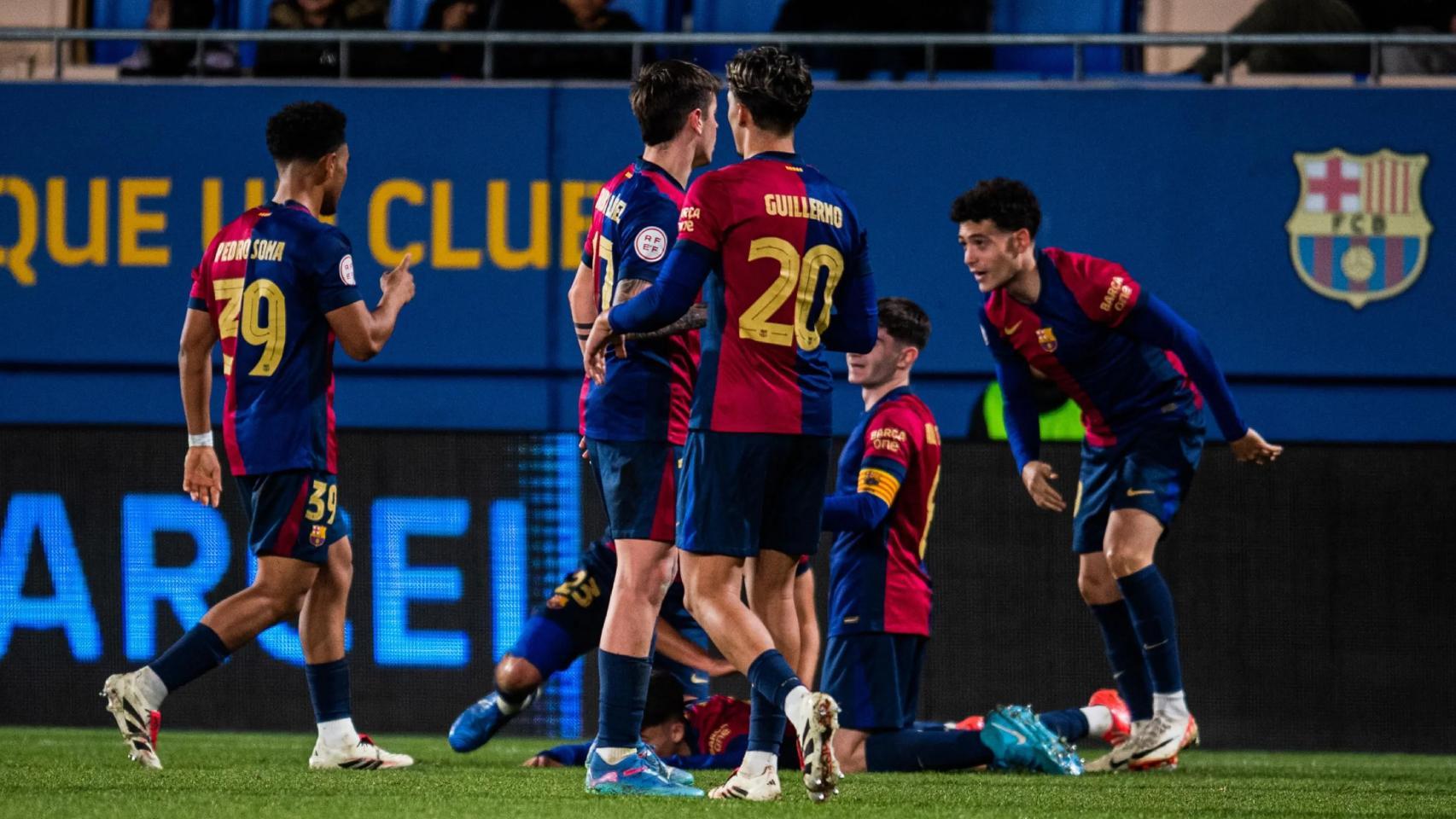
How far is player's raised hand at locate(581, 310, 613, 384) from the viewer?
4.50m

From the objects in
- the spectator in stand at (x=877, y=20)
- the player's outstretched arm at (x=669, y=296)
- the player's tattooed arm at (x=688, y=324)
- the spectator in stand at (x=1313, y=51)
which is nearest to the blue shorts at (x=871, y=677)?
the player's tattooed arm at (x=688, y=324)

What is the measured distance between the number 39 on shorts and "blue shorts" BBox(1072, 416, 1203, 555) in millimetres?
2027

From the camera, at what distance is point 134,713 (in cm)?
512

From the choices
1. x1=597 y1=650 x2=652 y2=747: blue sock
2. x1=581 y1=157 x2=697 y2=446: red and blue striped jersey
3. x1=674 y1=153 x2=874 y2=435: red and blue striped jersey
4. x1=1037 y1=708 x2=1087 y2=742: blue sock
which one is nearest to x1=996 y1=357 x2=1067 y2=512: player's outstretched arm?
x1=1037 y1=708 x2=1087 y2=742: blue sock

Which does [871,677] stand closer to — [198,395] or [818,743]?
[818,743]

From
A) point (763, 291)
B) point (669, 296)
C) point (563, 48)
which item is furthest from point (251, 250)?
point (563, 48)

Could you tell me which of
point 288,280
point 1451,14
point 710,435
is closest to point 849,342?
point 710,435

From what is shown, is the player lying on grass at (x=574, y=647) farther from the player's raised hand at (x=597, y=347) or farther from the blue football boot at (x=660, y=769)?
the player's raised hand at (x=597, y=347)

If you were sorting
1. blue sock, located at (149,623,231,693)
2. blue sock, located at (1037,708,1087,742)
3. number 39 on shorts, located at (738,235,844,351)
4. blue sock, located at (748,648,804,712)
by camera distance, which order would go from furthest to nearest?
blue sock, located at (1037,708,1087,742) < blue sock, located at (149,623,231,693) < number 39 on shorts, located at (738,235,844,351) < blue sock, located at (748,648,804,712)

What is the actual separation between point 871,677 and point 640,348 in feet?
5.44

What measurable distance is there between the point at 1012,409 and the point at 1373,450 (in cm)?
222

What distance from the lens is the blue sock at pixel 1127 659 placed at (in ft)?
20.6

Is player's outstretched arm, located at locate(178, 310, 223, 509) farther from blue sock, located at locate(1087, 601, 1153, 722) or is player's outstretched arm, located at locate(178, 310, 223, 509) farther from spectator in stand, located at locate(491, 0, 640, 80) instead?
spectator in stand, located at locate(491, 0, 640, 80)

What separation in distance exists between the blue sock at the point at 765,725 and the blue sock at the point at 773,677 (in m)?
0.07
